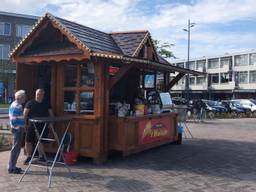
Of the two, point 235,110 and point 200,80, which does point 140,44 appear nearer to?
point 235,110

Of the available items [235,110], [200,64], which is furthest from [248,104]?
[200,64]

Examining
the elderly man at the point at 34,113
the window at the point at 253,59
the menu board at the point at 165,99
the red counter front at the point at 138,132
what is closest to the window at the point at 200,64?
the window at the point at 253,59

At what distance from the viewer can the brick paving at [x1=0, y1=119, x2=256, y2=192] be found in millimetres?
7567

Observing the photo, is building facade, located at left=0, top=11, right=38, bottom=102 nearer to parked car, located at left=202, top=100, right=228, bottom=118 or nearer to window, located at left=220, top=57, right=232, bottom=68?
parked car, located at left=202, top=100, right=228, bottom=118

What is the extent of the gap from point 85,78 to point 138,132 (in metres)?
1.95

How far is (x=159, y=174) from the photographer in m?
8.76

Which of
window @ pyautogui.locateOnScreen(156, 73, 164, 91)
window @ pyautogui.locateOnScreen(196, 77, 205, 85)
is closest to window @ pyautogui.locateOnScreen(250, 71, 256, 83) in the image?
window @ pyautogui.locateOnScreen(196, 77, 205, 85)

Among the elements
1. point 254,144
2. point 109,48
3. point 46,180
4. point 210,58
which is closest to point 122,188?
point 46,180

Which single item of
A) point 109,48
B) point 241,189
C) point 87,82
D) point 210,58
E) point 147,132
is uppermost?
point 210,58

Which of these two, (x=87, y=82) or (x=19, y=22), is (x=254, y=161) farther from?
(x=19, y=22)

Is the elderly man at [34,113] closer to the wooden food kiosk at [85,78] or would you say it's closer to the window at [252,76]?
the wooden food kiosk at [85,78]

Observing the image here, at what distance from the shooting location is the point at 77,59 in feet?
30.7

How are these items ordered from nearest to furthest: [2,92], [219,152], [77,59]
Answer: [77,59] → [219,152] → [2,92]

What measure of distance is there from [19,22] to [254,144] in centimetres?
4572
